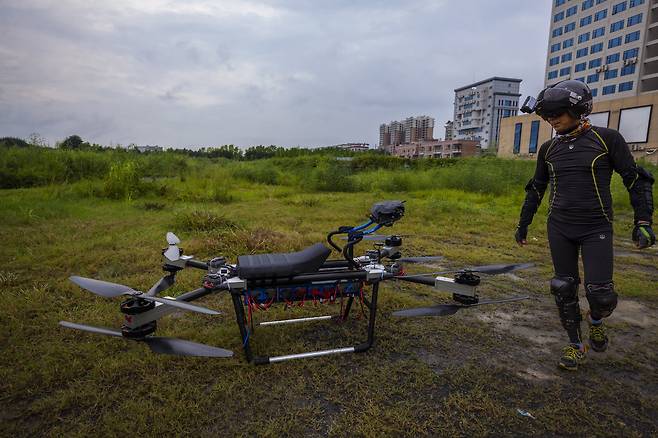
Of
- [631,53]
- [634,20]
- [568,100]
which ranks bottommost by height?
[568,100]

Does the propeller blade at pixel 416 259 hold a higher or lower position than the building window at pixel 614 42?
lower

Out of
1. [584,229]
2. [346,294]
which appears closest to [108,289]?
[346,294]

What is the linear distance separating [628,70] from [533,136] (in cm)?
1288

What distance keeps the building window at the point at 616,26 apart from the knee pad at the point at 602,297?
6124 centimetres

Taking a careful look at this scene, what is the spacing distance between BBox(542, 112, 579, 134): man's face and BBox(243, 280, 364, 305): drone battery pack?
200cm

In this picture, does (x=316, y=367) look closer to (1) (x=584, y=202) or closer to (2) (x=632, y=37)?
(1) (x=584, y=202)

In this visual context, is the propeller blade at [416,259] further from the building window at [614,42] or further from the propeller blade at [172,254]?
the building window at [614,42]

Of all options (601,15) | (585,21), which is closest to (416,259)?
(601,15)

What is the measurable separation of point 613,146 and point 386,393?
248cm

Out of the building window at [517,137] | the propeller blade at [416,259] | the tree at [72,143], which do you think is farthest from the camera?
the building window at [517,137]

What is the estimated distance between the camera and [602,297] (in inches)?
106

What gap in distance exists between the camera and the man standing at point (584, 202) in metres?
2.73

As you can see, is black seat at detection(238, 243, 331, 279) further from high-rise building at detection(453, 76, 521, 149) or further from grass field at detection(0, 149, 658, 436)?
high-rise building at detection(453, 76, 521, 149)

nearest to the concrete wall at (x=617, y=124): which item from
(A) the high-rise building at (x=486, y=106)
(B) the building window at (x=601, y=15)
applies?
(B) the building window at (x=601, y=15)
